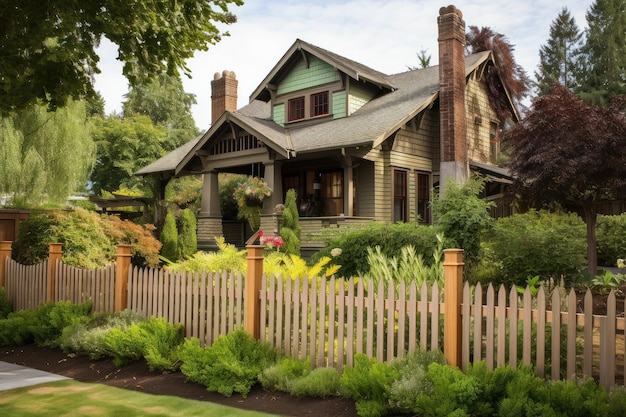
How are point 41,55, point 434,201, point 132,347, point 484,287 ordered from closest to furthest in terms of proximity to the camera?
point 132,347 → point 41,55 → point 484,287 → point 434,201

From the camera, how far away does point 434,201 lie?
11109 mm

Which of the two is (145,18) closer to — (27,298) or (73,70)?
(73,70)

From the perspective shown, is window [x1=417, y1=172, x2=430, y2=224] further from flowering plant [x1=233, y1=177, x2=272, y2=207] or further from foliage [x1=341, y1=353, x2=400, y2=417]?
foliage [x1=341, y1=353, x2=400, y2=417]

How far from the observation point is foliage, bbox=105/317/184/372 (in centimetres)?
682

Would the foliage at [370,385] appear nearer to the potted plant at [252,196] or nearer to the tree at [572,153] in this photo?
the tree at [572,153]

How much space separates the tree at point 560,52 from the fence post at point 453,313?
44275mm

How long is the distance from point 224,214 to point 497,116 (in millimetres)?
12811

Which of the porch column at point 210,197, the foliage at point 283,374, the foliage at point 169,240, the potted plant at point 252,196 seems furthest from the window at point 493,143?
the foliage at point 283,374

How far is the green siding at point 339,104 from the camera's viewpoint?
20875mm

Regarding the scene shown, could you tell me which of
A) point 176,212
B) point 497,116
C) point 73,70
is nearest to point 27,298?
point 73,70

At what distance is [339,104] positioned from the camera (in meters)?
21.0

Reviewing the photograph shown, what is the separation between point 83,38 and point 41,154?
16.6m

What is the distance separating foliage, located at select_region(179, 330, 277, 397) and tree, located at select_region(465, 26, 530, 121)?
1995cm

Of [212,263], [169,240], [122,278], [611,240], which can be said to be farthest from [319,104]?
[122,278]
